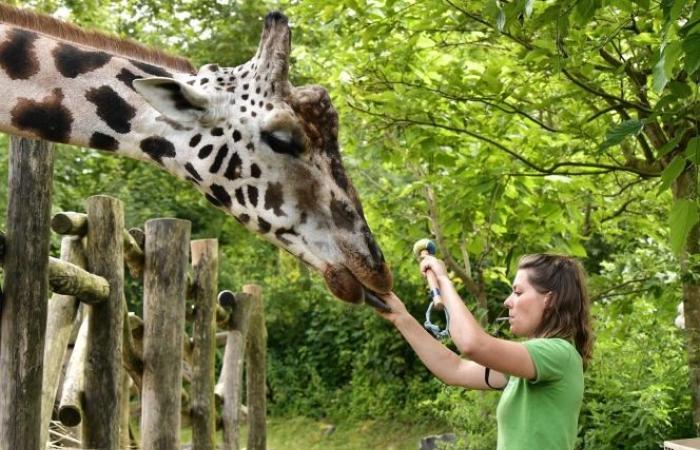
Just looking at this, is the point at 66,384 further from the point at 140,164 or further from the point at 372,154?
the point at 140,164

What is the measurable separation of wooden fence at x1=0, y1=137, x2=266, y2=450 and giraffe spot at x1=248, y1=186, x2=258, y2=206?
112cm

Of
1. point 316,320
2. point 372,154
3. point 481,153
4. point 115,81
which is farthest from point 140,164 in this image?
point 115,81

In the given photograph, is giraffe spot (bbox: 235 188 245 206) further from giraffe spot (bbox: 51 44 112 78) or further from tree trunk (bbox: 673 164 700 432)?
tree trunk (bbox: 673 164 700 432)

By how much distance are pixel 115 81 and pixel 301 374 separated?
11.7 m

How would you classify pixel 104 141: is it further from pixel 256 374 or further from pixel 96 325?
pixel 256 374

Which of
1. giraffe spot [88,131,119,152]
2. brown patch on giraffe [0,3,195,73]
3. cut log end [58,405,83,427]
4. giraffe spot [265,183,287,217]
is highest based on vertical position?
brown patch on giraffe [0,3,195,73]

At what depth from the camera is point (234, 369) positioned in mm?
7137

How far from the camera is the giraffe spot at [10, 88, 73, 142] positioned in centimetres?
282

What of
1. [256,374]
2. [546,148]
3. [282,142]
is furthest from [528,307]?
[256,374]

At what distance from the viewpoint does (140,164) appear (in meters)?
13.8

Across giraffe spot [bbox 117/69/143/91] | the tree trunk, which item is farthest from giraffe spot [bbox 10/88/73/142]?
the tree trunk

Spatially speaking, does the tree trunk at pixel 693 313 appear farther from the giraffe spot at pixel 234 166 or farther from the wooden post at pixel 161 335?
the giraffe spot at pixel 234 166

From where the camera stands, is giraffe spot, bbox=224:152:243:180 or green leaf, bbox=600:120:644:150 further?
green leaf, bbox=600:120:644:150

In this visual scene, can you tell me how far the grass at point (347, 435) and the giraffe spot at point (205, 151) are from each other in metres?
9.30
